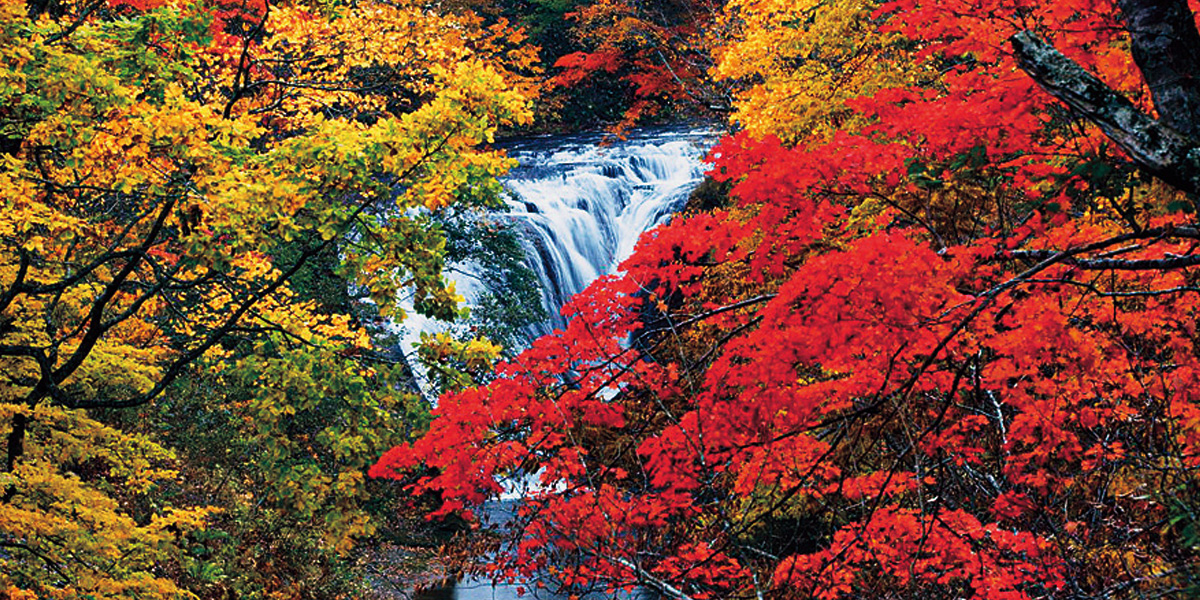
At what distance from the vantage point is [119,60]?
6.12 meters

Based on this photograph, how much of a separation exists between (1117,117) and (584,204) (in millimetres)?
19507

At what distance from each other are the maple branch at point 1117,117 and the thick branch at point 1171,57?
73mm

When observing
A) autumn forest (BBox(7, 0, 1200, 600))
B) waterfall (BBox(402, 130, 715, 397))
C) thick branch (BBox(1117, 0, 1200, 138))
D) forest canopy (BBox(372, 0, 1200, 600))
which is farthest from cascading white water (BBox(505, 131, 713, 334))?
thick branch (BBox(1117, 0, 1200, 138))

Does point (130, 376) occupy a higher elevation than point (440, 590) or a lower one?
higher

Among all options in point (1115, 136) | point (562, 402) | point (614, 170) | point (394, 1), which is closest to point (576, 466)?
point (562, 402)

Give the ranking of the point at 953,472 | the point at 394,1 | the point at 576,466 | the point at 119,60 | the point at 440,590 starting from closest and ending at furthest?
the point at 119,60, the point at 953,472, the point at 576,466, the point at 440,590, the point at 394,1

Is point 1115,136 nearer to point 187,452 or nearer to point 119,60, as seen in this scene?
point 119,60

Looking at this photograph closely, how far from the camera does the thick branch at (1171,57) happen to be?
3.15 m

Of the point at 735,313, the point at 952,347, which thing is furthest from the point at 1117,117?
the point at 735,313

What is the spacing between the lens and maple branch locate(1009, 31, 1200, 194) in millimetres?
2984

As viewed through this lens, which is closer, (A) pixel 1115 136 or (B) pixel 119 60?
(A) pixel 1115 136

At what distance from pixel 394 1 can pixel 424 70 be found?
28.9 feet

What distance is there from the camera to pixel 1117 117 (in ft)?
10.1

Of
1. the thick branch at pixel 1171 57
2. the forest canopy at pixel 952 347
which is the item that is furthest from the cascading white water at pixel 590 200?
the thick branch at pixel 1171 57
